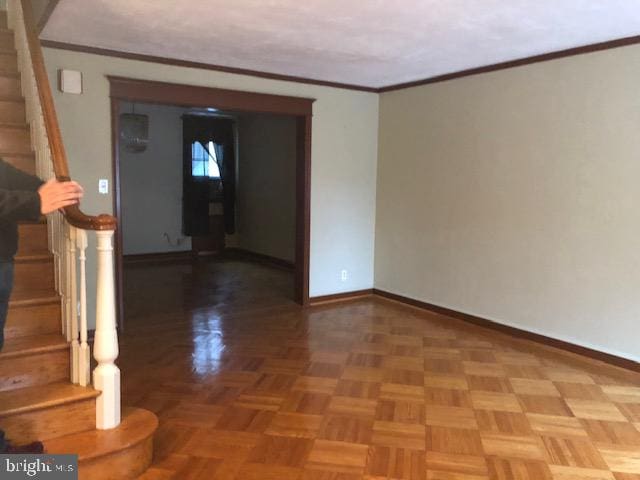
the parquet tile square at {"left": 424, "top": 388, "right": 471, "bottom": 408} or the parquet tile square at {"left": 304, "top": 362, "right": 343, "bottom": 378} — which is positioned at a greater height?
the parquet tile square at {"left": 304, "top": 362, "right": 343, "bottom": 378}

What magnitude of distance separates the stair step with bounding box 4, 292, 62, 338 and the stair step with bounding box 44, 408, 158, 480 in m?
0.56

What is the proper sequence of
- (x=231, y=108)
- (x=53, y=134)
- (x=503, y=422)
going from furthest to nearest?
(x=231, y=108) < (x=503, y=422) < (x=53, y=134)

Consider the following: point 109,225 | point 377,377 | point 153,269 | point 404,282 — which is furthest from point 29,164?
point 153,269

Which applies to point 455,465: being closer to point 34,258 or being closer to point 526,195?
point 34,258

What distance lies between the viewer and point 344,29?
3426mm

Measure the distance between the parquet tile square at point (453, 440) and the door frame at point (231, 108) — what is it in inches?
98.4

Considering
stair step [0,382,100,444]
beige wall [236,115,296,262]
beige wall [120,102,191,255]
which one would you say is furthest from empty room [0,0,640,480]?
beige wall [120,102,191,255]

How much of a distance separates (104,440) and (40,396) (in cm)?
33

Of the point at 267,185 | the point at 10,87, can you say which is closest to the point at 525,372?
the point at 10,87

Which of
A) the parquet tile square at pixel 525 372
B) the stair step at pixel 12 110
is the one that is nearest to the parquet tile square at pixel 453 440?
the parquet tile square at pixel 525 372

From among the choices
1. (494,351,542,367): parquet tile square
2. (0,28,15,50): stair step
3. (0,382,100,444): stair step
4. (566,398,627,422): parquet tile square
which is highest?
(0,28,15,50): stair step

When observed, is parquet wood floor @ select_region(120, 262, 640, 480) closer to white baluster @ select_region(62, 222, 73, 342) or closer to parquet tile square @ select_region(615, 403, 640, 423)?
parquet tile square @ select_region(615, 403, 640, 423)

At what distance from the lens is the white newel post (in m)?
2.28

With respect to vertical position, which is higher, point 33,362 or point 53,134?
point 53,134
